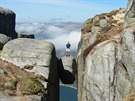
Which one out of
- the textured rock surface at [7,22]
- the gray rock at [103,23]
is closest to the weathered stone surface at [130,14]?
the gray rock at [103,23]

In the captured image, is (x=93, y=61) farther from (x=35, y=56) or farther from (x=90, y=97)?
(x=35, y=56)

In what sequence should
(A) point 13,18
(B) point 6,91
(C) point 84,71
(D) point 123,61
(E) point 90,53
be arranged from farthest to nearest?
1. (A) point 13,18
2. (C) point 84,71
3. (E) point 90,53
4. (D) point 123,61
5. (B) point 6,91

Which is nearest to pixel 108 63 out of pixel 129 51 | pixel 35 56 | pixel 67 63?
pixel 129 51

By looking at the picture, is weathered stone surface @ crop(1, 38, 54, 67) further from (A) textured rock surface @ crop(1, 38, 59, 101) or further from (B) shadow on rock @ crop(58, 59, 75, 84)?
(B) shadow on rock @ crop(58, 59, 75, 84)

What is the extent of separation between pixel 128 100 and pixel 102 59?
348 inches

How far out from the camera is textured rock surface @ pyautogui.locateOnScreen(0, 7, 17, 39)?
72.9 meters

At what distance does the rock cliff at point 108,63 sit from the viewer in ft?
130

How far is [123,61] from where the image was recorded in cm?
4059

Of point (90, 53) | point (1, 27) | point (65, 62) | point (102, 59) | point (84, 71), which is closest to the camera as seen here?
point (102, 59)

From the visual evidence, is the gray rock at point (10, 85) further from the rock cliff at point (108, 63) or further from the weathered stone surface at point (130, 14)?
the weathered stone surface at point (130, 14)

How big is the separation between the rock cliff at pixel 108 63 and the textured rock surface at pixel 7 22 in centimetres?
2573

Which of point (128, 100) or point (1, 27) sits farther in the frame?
point (1, 27)

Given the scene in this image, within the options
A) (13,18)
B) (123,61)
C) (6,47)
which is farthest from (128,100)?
(13,18)

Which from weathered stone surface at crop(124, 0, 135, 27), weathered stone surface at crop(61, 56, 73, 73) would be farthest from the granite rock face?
weathered stone surface at crop(124, 0, 135, 27)
